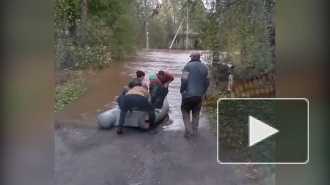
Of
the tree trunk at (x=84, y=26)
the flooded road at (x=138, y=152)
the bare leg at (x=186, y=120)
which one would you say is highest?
the tree trunk at (x=84, y=26)

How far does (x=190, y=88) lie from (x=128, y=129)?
23cm

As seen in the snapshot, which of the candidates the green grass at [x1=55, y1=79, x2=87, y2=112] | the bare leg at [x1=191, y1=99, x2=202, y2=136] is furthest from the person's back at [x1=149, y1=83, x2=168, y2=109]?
the green grass at [x1=55, y1=79, x2=87, y2=112]

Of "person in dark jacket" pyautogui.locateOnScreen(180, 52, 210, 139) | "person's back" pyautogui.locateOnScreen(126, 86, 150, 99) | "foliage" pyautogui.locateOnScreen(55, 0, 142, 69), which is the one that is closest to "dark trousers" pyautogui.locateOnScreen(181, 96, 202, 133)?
"person in dark jacket" pyautogui.locateOnScreen(180, 52, 210, 139)

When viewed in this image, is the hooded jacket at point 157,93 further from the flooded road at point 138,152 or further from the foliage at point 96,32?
the foliage at point 96,32

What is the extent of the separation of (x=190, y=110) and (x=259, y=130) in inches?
8.4

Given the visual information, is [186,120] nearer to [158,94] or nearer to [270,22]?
[158,94]

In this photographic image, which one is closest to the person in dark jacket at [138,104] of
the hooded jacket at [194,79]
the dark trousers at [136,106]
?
the dark trousers at [136,106]

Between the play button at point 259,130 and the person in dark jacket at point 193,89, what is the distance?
161 millimetres

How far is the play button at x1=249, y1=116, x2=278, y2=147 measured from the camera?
1.17 m

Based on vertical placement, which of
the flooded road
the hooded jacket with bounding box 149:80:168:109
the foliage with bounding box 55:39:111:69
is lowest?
the flooded road

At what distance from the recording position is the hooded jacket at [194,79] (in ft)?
3.93

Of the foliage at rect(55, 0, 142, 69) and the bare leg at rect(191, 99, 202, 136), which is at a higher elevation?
the foliage at rect(55, 0, 142, 69)

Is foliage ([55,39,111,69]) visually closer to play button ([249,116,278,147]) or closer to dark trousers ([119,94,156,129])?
dark trousers ([119,94,156,129])

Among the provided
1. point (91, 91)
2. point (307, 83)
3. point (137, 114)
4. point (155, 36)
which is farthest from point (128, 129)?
point (307, 83)
